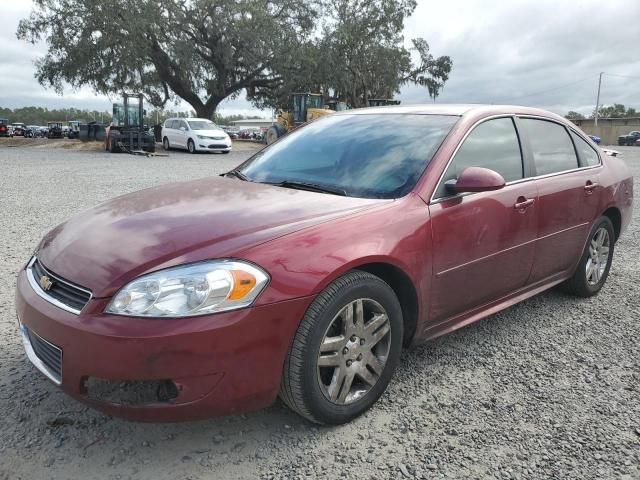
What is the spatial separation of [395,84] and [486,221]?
38663mm

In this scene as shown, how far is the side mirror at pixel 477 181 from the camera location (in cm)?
278

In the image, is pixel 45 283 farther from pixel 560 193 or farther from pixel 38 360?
pixel 560 193

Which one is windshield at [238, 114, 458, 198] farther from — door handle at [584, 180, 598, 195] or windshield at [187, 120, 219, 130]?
windshield at [187, 120, 219, 130]

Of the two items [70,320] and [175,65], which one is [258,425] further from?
[175,65]

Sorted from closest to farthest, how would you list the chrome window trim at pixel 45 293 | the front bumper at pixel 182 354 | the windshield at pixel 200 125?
the front bumper at pixel 182 354
the chrome window trim at pixel 45 293
the windshield at pixel 200 125

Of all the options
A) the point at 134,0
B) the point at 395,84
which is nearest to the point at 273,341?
the point at 134,0

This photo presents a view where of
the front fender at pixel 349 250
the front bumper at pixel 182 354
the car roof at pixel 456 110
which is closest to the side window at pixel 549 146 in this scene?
the car roof at pixel 456 110

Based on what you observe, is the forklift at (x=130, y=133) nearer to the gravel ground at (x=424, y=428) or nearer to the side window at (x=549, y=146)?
the side window at (x=549, y=146)

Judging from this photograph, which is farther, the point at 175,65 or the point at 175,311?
the point at 175,65

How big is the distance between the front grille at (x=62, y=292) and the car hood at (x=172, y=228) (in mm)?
33

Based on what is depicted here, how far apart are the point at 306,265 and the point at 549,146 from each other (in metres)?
2.47

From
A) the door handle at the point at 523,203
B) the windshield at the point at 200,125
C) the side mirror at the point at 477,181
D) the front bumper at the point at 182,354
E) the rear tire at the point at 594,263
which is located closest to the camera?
the front bumper at the point at 182,354

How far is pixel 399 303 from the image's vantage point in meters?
2.71

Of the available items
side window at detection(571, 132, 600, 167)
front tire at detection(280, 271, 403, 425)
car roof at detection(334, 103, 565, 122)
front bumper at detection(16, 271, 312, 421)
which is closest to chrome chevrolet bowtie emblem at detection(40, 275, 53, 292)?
front bumper at detection(16, 271, 312, 421)
